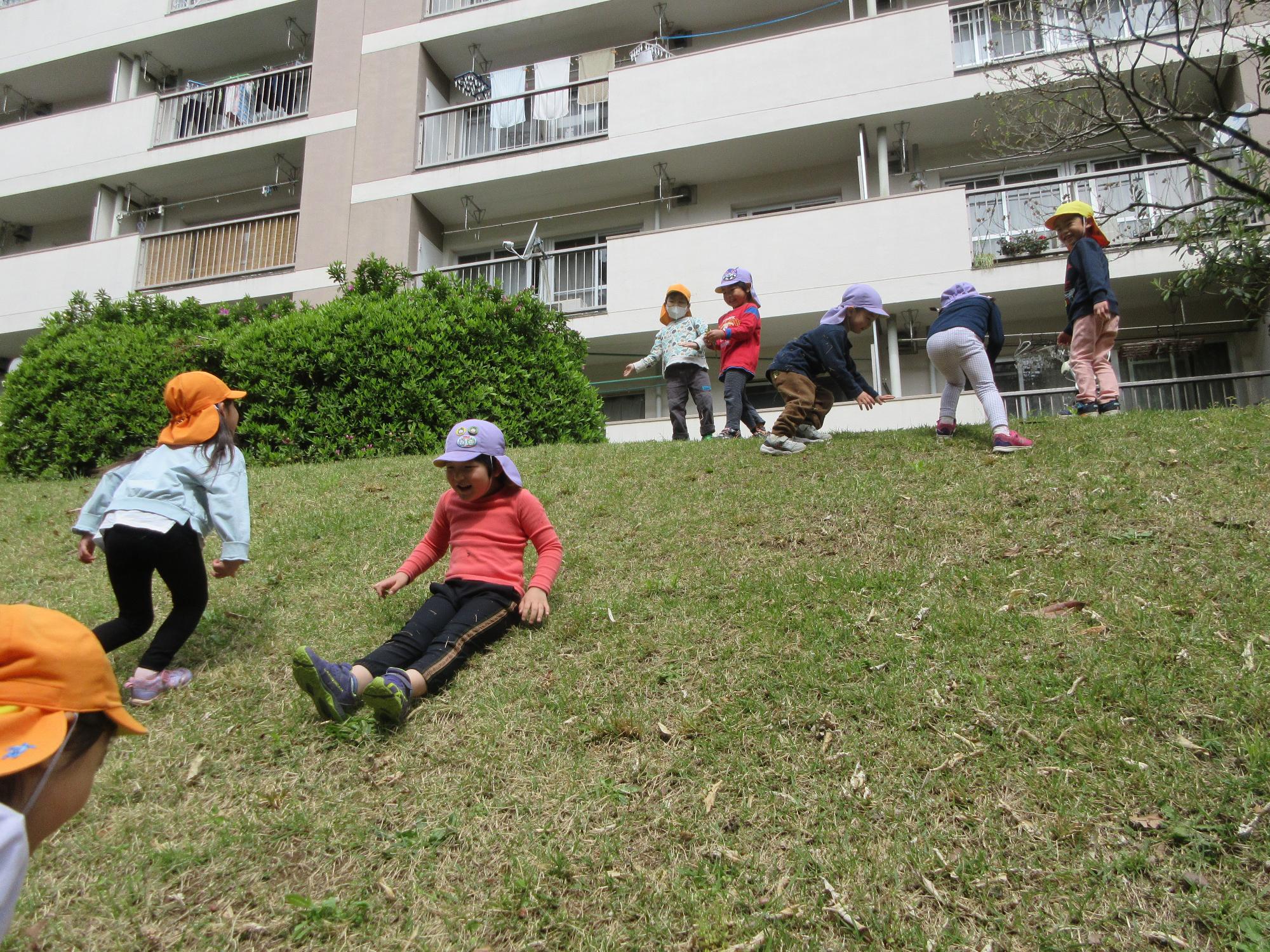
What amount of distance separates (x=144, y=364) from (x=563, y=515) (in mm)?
7858

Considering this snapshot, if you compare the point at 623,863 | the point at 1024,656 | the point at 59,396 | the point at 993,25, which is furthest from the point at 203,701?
the point at 993,25

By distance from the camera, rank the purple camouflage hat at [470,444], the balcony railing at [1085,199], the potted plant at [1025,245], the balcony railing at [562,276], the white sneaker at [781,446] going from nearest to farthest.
Answer: 1. the purple camouflage hat at [470,444]
2. the white sneaker at [781,446]
3. the balcony railing at [1085,199]
4. the potted plant at [1025,245]
5. the balcony railing at [562,276]

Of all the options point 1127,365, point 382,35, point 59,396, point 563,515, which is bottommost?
point 563,515

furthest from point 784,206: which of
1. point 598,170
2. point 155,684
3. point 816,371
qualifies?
point 155,684

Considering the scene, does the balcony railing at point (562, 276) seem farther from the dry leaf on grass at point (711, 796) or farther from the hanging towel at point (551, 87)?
the dry leaf on grass at point (711, 796)

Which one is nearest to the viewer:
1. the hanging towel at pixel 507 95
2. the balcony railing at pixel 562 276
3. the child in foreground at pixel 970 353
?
the child in foreground at pixel 970 353

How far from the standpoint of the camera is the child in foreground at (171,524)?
175 inches

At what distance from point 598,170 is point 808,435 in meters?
10.4

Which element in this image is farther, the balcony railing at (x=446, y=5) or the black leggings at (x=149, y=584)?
the balcony railing at (x=446, y=5)

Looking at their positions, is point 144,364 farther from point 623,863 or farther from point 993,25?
point 993,25

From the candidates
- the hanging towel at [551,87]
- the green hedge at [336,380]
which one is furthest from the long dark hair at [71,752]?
the hanging towel at [551,87]

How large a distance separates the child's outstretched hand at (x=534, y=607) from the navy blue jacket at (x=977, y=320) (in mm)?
4628

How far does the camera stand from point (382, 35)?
61.5ft

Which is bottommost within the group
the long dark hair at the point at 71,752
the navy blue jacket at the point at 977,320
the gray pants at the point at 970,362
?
the long dark hair at the point at 71,752
